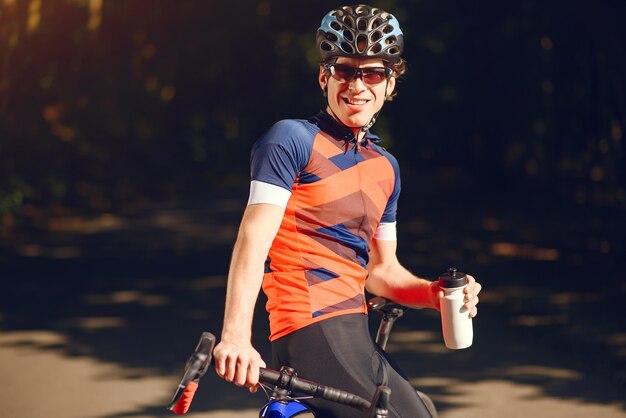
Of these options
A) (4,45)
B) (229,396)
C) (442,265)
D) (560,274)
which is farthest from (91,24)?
(229,396)

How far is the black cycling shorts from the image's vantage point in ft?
10.4

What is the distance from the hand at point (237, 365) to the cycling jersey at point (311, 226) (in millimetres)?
430

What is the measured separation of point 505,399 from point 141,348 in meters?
2.96

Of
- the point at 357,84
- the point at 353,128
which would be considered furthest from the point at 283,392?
the point at 357,84

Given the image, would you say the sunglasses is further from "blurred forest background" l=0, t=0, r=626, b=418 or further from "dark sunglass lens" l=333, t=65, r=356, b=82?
"blurred forest background" l=0, t=0, r=626, b=418

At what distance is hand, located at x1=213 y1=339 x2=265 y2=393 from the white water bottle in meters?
0.86

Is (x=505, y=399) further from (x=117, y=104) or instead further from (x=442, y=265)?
(x=117, y=104)

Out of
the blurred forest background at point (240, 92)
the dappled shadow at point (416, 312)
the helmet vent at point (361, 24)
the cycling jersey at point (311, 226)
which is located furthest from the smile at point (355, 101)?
the blurred forest background at point (240, 92)

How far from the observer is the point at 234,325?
9.73 feet

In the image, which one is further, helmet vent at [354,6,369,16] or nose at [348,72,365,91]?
helmet vent at [354,6,369,16]

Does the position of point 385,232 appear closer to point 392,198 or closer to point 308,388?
point 392,198

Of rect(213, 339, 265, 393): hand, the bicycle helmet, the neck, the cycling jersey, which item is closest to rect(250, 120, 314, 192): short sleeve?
the cycling jersey

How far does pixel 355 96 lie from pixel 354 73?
0.26ft

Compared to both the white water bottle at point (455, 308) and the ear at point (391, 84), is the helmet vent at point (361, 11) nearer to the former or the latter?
the ear at point (391, 84)
